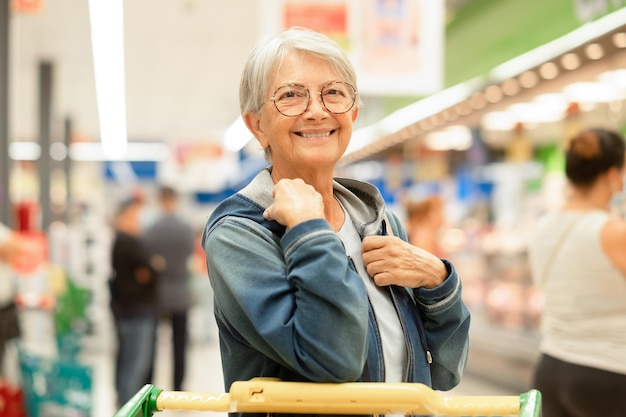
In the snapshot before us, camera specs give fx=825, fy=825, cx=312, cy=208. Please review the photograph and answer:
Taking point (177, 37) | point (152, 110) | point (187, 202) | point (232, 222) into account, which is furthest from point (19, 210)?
point (187, 202)

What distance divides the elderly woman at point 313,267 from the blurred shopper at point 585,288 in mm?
1315

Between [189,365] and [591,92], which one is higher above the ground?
[591,92]

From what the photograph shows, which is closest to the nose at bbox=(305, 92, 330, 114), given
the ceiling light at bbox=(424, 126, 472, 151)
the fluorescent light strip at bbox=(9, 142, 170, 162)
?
the ceiling light at bbox=(424, 126, 472, 151)

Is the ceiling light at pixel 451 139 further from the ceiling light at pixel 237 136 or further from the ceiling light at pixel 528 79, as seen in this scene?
the ceiling light at pixel 237 136

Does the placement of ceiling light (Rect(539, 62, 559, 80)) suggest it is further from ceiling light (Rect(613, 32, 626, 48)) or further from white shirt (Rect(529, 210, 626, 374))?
white shirt (Rect(529, 210, 626, 374))

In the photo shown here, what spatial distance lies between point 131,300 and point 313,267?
6.10 meters

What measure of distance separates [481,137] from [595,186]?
7.15 m

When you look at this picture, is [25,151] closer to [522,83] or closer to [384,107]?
[384,107]

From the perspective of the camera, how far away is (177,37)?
11.8 meters

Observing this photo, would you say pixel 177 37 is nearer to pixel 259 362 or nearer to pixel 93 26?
pixel 93 26

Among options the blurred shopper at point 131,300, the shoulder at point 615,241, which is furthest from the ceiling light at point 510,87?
the shoulder at point 615,241

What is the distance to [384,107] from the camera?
12055 mm

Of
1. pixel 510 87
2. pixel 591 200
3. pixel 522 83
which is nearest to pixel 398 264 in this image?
pixel 591 200

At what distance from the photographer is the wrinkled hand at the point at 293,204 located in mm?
1677
